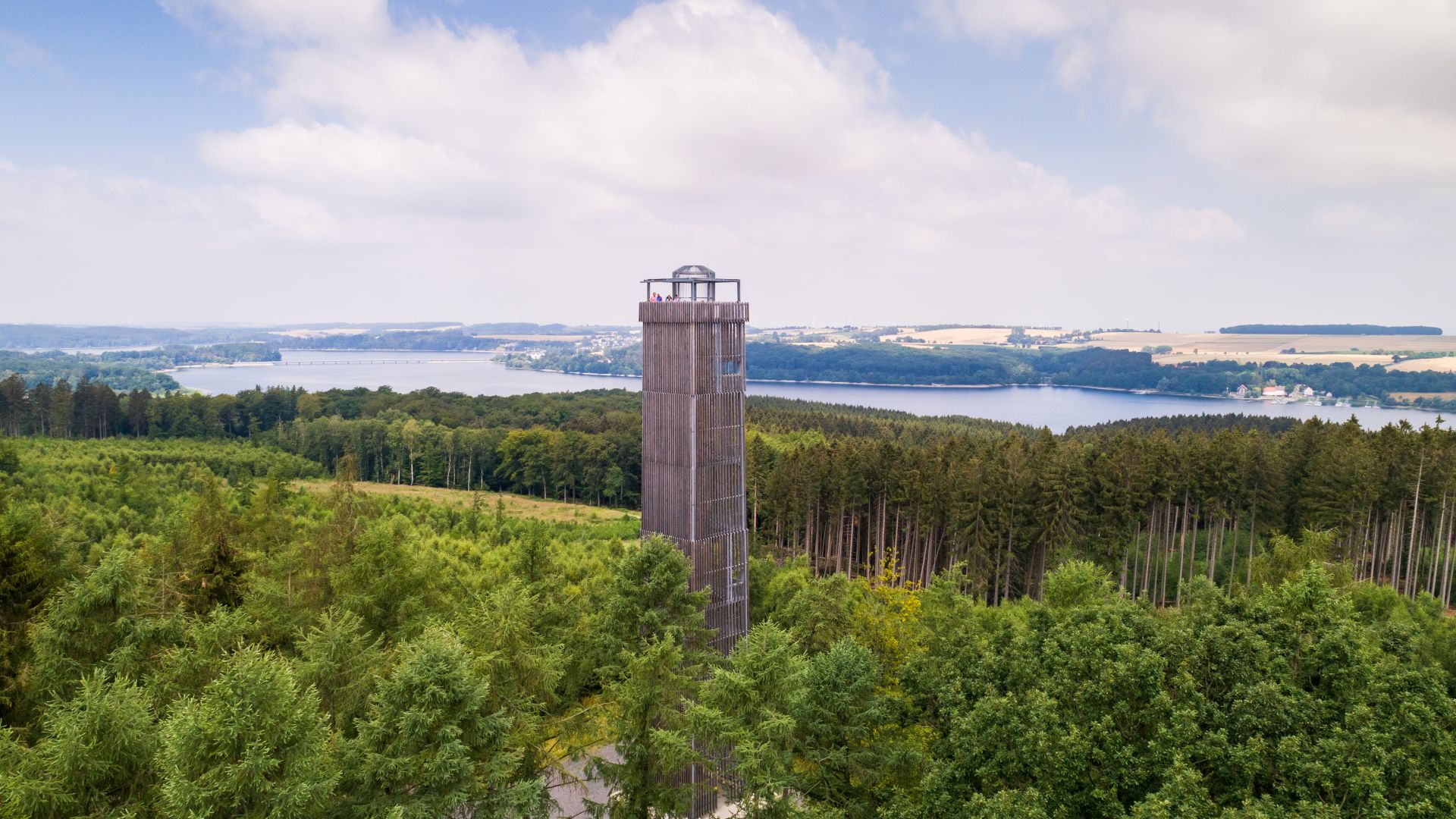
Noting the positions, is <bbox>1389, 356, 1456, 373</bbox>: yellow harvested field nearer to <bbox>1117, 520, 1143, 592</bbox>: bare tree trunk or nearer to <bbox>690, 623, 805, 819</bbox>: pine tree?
<bbox>1117, 520, 1143, 592</bbox>: bare tree trunk

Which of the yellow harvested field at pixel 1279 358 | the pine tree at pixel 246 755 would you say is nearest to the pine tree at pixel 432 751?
the pine tree at pixel 246 755

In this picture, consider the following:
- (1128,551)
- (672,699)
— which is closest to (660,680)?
(672,699)

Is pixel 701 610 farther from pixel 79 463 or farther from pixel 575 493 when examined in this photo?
pixel 575 493

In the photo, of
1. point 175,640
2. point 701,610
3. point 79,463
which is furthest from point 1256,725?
point 79,463

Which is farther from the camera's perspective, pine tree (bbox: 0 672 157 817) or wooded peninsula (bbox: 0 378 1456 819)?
Result: wooded peninsula (bbox: 0 378 1456 819)

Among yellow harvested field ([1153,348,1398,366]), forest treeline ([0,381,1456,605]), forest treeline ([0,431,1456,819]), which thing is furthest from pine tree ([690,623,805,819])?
yellow harvested field ([1153,348,1398,366])
